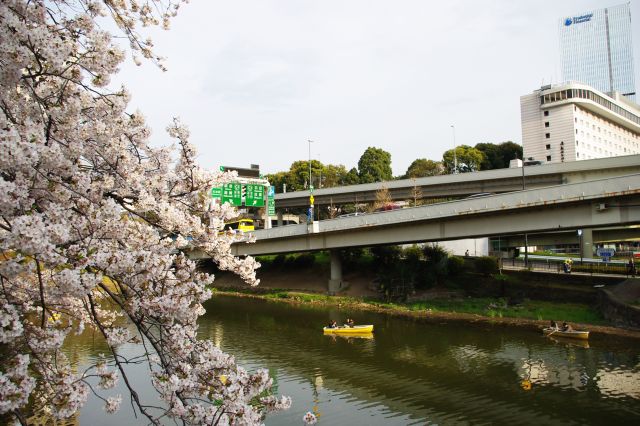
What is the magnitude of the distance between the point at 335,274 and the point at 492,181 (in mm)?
21747

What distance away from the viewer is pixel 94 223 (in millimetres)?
5297

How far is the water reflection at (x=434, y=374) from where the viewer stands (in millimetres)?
14383

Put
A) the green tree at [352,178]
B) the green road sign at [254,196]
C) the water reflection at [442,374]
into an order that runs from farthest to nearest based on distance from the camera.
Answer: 1. the green tree at [352,178]
2. the green road sign at [254,196]
3. the water reflection at [442,374]

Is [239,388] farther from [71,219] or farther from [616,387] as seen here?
[616,387]

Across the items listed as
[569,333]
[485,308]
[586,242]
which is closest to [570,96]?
[586,242]

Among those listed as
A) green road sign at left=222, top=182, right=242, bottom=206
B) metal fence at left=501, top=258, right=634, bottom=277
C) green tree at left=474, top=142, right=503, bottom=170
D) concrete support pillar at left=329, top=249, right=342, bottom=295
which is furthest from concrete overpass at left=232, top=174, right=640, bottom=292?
green tree at left=474, top=142, right=503, bottom=170

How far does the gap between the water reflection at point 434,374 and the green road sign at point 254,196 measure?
19191 millimetres

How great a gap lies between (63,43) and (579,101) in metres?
84.1

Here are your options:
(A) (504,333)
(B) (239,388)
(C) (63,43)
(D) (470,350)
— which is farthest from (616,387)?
(C) (63,43)

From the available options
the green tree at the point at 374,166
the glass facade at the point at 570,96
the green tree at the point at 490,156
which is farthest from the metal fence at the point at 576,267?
the glass facade at the point at 570,96

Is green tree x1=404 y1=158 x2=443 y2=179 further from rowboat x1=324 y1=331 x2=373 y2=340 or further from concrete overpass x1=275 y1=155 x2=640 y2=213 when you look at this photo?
rowboat x1=324 y1=331 x2=373 y2=340

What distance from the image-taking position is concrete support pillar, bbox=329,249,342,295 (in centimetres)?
4047

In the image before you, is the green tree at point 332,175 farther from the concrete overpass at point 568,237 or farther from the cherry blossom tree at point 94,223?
the cherry blossom tree at point 94,223

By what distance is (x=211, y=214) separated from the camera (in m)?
7.05
